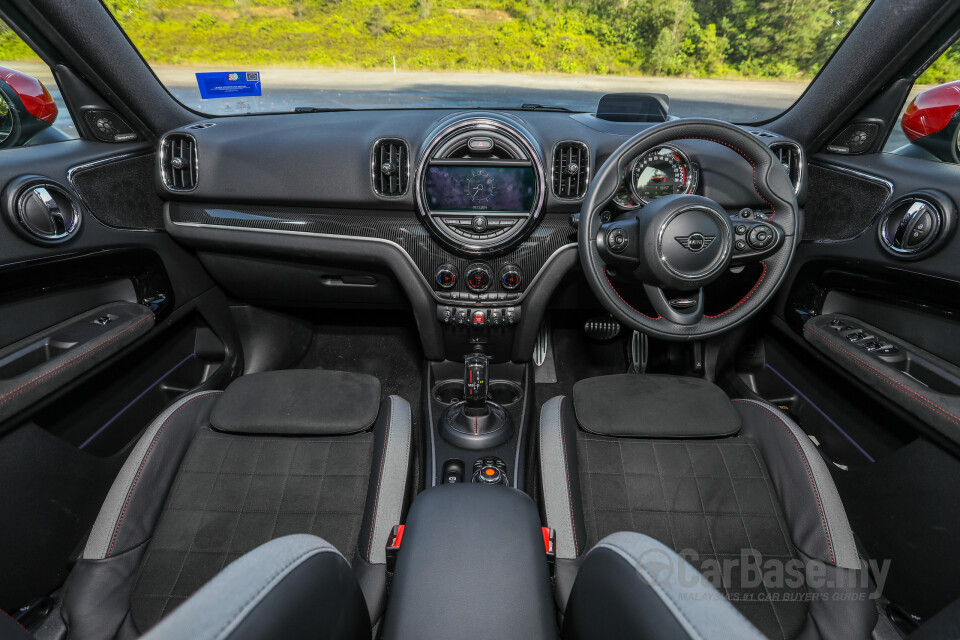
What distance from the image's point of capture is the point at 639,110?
7.56 ft

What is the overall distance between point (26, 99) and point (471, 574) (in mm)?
2403

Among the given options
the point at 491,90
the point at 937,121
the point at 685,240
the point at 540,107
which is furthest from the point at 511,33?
the point at 937,121

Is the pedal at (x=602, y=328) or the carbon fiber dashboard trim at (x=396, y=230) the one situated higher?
the carbon fiber dashboard trim at (x=396, y=230)

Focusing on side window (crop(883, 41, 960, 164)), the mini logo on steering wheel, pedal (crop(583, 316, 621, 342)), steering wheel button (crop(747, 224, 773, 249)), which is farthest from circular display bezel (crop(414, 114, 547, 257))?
side window (crop(883, 41, 960, 164))

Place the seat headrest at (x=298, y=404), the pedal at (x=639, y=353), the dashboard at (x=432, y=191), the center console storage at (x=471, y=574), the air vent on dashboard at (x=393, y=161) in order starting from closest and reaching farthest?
the center console storage at (x=471, y=574) → the seat headrest at (x=298, y=404) → the dashboard at (x=432, y=191) → the air vent on dashboard at (x=393, y=161) → the pedal at (x=639, y=353)

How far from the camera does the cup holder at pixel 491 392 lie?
7.85 ft

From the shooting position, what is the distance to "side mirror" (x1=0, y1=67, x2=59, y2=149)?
1.90 meters

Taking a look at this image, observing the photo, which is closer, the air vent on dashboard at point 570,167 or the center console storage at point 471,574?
the center console storage at point 471,574

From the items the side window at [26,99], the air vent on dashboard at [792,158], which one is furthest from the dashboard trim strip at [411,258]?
the air vent on dashboard at [792,158]

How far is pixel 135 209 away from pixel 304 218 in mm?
749

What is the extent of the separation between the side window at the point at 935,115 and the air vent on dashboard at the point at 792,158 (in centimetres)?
36

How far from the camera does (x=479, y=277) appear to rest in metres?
2.19

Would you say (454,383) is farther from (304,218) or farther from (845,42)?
(845,42)

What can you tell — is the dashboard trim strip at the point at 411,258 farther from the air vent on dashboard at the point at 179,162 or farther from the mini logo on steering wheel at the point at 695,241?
the mini logo on steering wheel at the point at 695,241
